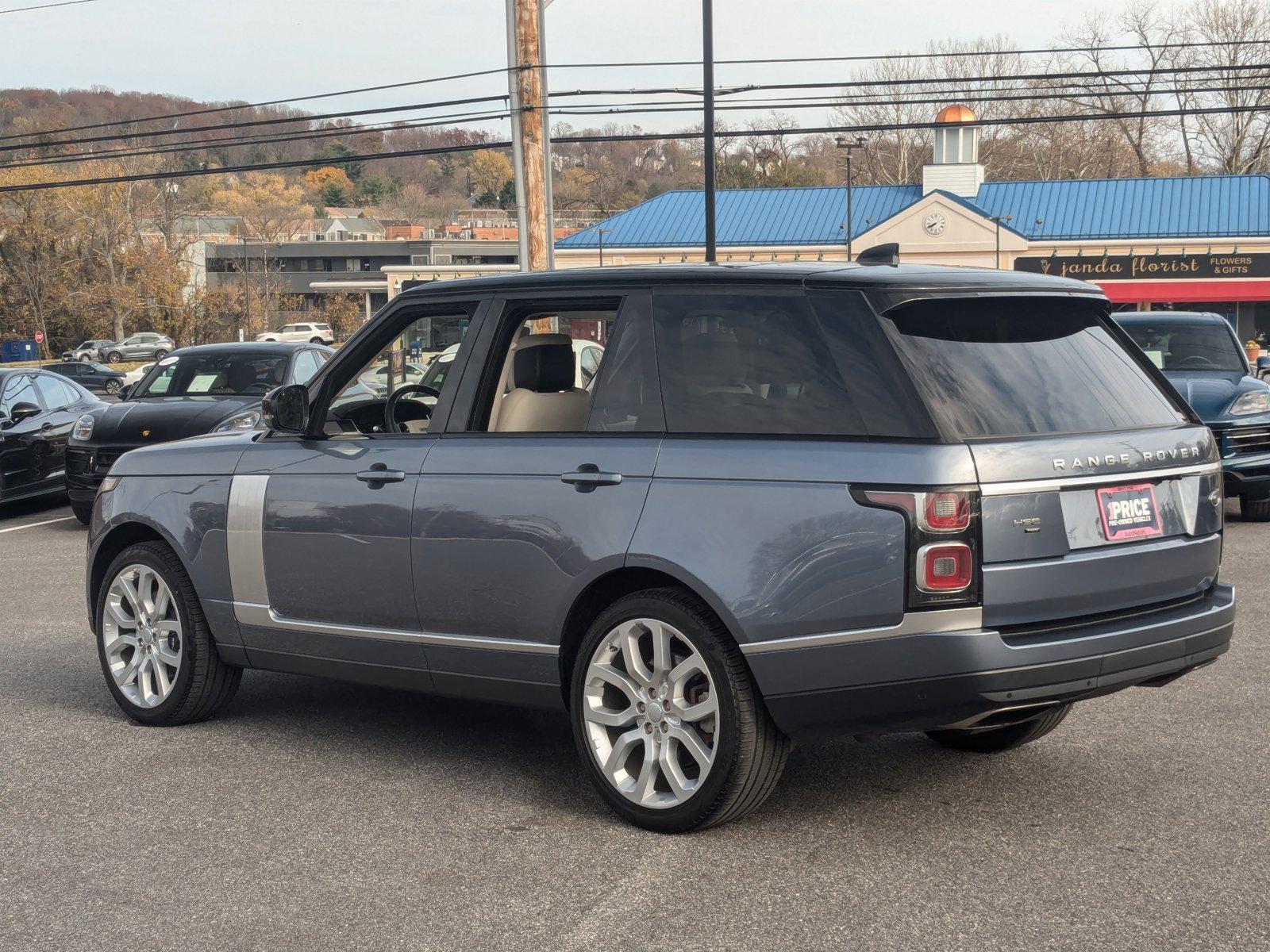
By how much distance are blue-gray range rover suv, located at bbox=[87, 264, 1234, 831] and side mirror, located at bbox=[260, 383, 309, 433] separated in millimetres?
14

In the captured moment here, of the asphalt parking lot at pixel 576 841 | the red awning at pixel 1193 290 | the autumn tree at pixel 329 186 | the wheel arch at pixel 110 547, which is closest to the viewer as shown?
the asphalt parking lot at pixel 576 841

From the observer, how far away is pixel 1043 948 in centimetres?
377

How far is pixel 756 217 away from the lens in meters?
67.3

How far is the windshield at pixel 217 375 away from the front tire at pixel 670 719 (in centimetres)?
1008

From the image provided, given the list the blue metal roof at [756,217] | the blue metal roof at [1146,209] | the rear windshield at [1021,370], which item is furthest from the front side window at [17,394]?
the blue metal roof at [1146,209]

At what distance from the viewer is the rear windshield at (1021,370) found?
173 inches

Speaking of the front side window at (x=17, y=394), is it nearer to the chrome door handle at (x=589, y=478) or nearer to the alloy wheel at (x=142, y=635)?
the alloy wheel at (x=142, y=635)

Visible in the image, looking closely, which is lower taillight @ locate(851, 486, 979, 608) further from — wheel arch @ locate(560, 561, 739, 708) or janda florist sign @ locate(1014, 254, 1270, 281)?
janda florist sign @ locate(1014, 254, 1270, 281)

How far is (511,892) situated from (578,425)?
1838mm

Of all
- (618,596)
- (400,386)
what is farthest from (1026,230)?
(618,596)

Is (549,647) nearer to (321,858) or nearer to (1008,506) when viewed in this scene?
(321,858)

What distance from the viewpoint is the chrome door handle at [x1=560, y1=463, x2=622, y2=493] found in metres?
4.88

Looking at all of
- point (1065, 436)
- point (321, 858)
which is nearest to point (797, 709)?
point (1065, 436)

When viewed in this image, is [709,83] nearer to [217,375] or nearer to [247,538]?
[217,375]
